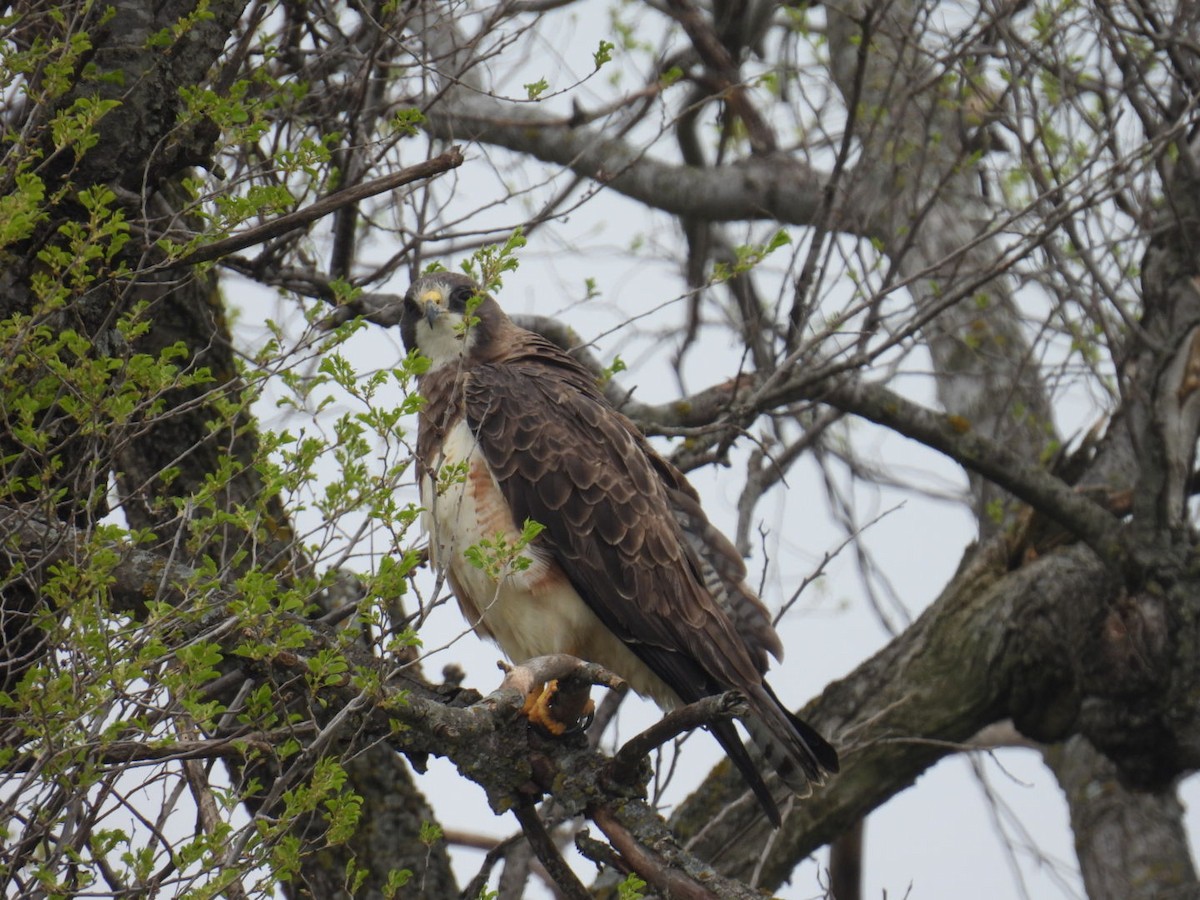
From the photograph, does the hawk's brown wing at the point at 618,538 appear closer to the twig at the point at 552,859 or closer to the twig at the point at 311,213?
the twig at the point at 552,859

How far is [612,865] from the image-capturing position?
11.7 feet

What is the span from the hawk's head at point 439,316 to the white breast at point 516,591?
1.87 feet

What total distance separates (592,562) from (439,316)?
3.79 feet

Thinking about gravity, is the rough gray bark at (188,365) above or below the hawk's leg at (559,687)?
above

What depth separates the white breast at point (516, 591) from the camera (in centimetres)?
461

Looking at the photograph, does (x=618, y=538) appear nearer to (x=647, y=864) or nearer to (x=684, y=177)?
(x=647, y=864)

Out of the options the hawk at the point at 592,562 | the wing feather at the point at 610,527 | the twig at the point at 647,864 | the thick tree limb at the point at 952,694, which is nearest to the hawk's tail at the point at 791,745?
the hawk at the point at 592,562

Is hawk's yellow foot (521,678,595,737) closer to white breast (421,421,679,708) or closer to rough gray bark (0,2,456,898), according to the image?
rough gray bark (0,2,456,898)

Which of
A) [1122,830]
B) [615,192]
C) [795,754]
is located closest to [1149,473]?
[795,754]

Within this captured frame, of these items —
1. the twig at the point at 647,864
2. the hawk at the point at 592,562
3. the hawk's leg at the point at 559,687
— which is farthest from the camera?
the hawk at the point at 592,562

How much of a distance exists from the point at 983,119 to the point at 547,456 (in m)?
2.75

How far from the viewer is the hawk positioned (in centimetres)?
461

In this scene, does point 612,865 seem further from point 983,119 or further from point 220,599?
point 983,119

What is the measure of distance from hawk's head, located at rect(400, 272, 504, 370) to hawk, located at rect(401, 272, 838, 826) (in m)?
0.31
